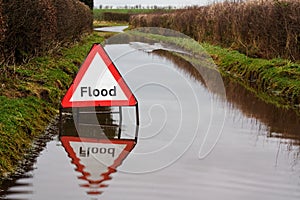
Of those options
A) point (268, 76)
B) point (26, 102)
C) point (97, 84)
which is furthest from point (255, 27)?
point (97, 84)

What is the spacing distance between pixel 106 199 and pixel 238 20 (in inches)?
797

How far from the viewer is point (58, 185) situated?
6422 millimetres

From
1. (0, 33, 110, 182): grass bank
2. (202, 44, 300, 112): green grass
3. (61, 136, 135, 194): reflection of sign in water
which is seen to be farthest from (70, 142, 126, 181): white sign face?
(202, 44, 300, 112): green grass

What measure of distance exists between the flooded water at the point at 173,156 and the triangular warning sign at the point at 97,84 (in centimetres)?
52

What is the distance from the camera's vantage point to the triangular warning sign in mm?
9078

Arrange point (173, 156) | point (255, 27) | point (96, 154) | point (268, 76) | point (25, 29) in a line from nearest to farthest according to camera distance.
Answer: point (96, 154), point (173, 156), point (25, 29), point (268, 76), point (255, 27)

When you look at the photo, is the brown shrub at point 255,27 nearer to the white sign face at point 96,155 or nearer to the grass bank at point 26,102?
the grass bank at point 26,102

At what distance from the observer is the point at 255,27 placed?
22.1 metres

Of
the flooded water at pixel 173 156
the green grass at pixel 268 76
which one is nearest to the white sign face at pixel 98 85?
the flooded water at pixel 173 156

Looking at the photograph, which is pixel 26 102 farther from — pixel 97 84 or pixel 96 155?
pixel 96 155

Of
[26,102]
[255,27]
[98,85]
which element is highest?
[255,27]

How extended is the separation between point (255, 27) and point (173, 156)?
14858 mm

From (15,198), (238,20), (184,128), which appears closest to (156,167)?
(15,198)

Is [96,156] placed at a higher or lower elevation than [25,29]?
lower
